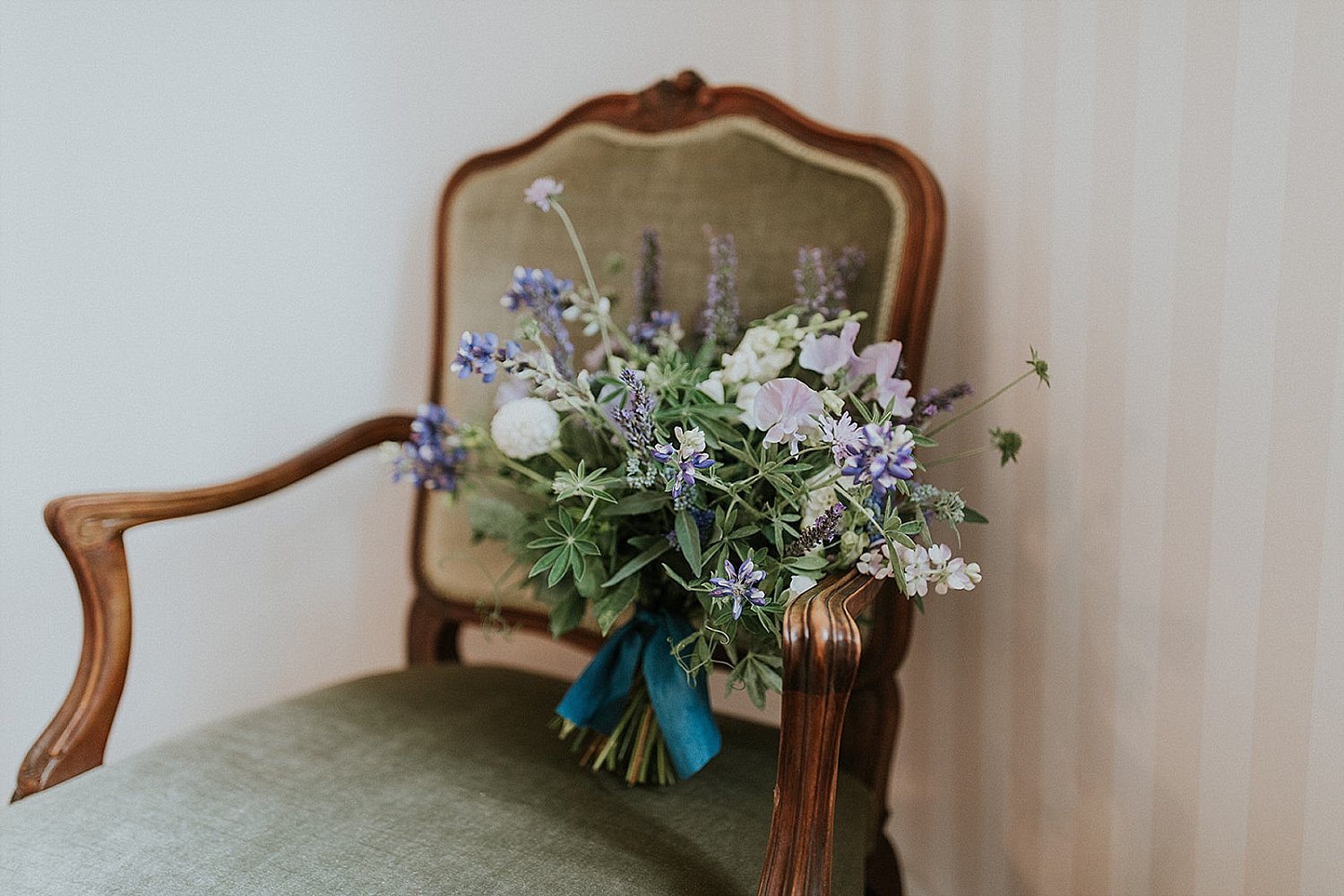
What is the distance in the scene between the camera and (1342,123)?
772 millimetres

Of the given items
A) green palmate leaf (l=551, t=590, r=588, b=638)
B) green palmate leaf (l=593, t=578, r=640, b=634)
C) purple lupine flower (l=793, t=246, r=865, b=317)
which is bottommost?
green palmate leaf (l=551, t=590, r=588, b=638)

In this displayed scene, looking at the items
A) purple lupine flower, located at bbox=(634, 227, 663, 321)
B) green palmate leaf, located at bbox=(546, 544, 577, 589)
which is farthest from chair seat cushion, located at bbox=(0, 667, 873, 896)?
purple lupine flower, located at bbox=(634, 227, 663, 321)

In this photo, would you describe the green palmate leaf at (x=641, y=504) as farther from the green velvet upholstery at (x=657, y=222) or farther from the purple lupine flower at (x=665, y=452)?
the green velvet upholstery at (x=657, y=222)

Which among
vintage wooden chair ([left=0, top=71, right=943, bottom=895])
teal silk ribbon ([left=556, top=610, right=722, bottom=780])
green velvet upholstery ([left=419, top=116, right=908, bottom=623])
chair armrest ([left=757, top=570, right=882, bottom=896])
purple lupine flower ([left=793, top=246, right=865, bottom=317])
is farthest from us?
green velvet upholstery ([left=419, top=116, right=908, bottom=623])

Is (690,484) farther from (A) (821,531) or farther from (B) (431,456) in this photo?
(B) (431,456)

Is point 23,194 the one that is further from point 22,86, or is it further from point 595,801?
point 595,801

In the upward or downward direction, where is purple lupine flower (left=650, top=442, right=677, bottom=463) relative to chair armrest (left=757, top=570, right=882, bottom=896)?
upward

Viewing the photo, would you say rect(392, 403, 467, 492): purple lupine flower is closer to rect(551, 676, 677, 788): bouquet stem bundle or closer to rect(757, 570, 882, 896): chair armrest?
rect(551, 676, 677, 788): bouquet stem bundle

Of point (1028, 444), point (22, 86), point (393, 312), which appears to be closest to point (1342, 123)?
point (1028, 444)

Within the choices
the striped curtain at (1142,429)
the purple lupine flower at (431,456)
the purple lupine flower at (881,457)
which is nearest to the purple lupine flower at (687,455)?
the purple lupine flower at (881,457)

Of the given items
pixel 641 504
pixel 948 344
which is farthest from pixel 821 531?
pixel 948 344

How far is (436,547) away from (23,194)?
0.62 meters

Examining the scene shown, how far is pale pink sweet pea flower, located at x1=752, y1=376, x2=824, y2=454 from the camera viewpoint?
0.70 meters

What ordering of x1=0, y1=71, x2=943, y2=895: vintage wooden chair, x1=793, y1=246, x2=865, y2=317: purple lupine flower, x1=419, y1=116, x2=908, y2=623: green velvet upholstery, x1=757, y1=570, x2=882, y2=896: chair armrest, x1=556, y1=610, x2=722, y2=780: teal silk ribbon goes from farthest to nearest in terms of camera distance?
x1=419, y1=116, x2=908, y2=623: green velvet upholstery < x1=793, y1=246, x2=865, y2=317: purple lupine flower < x1=556, y1=610, x2=722, y2=780: teal silk ribbon < x1=0, y1=71, x2=943, y2=895: vintage wooden chair < x1=757, y1=570, x2=882, y2=896: chair armrest
